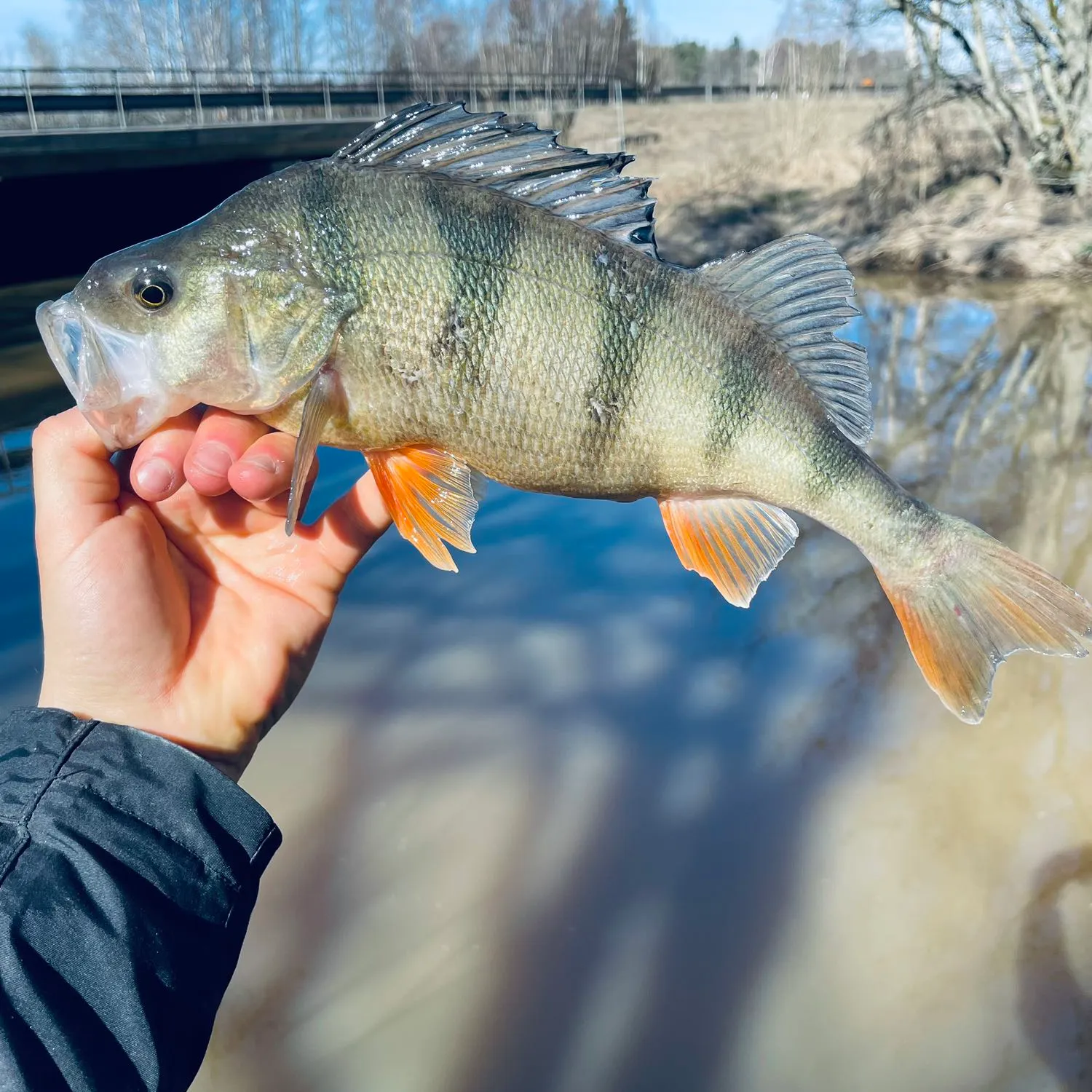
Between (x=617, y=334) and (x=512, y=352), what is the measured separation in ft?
0.70

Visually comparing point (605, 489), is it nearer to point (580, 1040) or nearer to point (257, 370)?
point (257, 370)

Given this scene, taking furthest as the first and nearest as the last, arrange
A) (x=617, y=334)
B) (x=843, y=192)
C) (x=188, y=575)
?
(x=843, y=192) → (x=188, y=575) → (x=617, y=334)

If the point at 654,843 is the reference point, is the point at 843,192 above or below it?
above

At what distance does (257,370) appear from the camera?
66.4 inches

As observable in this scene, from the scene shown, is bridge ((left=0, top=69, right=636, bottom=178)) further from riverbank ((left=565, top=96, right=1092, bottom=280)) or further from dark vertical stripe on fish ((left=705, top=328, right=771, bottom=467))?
dark vertical stripe on fish ((left=705, top=328, right=771, bottom=467))

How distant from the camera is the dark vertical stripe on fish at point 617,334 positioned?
1.72m

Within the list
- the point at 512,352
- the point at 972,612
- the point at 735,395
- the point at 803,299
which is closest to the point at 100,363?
the point at 512,352

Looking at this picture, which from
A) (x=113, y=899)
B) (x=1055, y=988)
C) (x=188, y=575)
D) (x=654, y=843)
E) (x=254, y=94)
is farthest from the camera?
(x=254, y=94)

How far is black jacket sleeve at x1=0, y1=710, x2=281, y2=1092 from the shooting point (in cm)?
130

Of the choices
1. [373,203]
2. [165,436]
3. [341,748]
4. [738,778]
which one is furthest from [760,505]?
[341,748]

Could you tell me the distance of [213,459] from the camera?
1650 mm

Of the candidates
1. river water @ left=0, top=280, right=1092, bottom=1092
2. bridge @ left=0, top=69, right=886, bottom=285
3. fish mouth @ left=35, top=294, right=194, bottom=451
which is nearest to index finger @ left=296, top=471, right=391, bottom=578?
fish mouth @ left=35, top=294, right=194, bottom=451

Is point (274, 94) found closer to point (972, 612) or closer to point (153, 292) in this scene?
point (153, 292)

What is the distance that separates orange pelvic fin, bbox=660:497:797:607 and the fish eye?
107 centimetres
